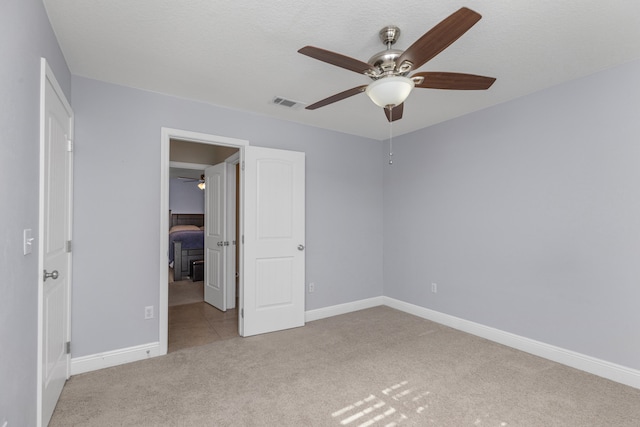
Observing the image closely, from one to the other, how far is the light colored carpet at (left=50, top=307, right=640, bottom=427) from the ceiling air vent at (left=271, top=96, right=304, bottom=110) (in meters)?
2.54

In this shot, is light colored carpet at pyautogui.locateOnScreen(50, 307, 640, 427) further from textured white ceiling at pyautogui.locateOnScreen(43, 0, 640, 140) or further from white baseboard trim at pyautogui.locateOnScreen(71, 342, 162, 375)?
textured white ceiling at pyautogui.locateOnScreen(43, 0, 640, 140)

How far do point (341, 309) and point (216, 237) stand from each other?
2.11 m

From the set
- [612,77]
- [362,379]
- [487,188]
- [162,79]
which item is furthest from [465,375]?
[162,79]

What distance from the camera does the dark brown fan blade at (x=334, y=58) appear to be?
1554 mm

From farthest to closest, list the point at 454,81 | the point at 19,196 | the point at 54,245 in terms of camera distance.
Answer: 1. the point at 54,245
2. the point at 454,81
3. the point at 19,196

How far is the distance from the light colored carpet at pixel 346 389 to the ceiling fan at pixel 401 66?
6.74 ft

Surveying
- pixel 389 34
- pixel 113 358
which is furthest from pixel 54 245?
pixel 389 34

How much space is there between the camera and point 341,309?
4.18m

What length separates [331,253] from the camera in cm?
415

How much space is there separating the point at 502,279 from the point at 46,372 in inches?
152

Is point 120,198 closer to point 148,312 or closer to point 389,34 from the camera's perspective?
point 148,312

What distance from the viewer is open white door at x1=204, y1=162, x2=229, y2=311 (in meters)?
4.34

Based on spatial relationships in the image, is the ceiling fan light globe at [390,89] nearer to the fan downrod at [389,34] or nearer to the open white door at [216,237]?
the fan downrod at [389,34]

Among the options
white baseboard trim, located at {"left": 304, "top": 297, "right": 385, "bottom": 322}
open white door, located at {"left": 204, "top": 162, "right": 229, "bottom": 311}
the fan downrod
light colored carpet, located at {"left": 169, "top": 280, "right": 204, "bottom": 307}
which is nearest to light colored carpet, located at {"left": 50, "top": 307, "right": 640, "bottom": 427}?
white baseboard trim, located at {"left": 304, "top": 297, "right": 385, "bottom": 322}
